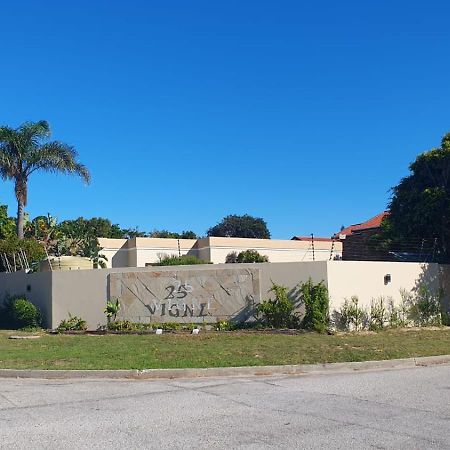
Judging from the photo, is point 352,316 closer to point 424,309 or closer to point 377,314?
point 377,314

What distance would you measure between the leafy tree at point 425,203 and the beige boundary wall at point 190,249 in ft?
84.9

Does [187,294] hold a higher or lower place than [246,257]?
lower

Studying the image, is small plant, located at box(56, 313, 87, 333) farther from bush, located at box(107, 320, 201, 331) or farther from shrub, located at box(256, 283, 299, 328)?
shrub, located at box(256, 283, 299, 328)

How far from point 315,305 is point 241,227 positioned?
78.2 metres

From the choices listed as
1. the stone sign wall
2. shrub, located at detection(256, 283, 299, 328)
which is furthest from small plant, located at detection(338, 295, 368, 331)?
the stone sign wall

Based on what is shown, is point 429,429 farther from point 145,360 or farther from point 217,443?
point 145,360

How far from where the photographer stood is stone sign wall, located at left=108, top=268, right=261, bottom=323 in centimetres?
1973

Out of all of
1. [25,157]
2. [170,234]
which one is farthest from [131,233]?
[25,157]

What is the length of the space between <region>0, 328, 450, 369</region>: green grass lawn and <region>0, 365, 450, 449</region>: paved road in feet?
4.67

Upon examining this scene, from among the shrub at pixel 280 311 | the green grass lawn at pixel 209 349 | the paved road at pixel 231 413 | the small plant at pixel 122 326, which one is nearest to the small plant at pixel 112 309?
the small plant at pixel 122 326

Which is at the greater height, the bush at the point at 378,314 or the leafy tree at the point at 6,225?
the leafy tree at the point at 6,225

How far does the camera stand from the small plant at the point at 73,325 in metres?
21.0

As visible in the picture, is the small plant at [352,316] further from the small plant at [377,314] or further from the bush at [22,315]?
the bush at [22,315]

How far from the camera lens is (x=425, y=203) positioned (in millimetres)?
23000
